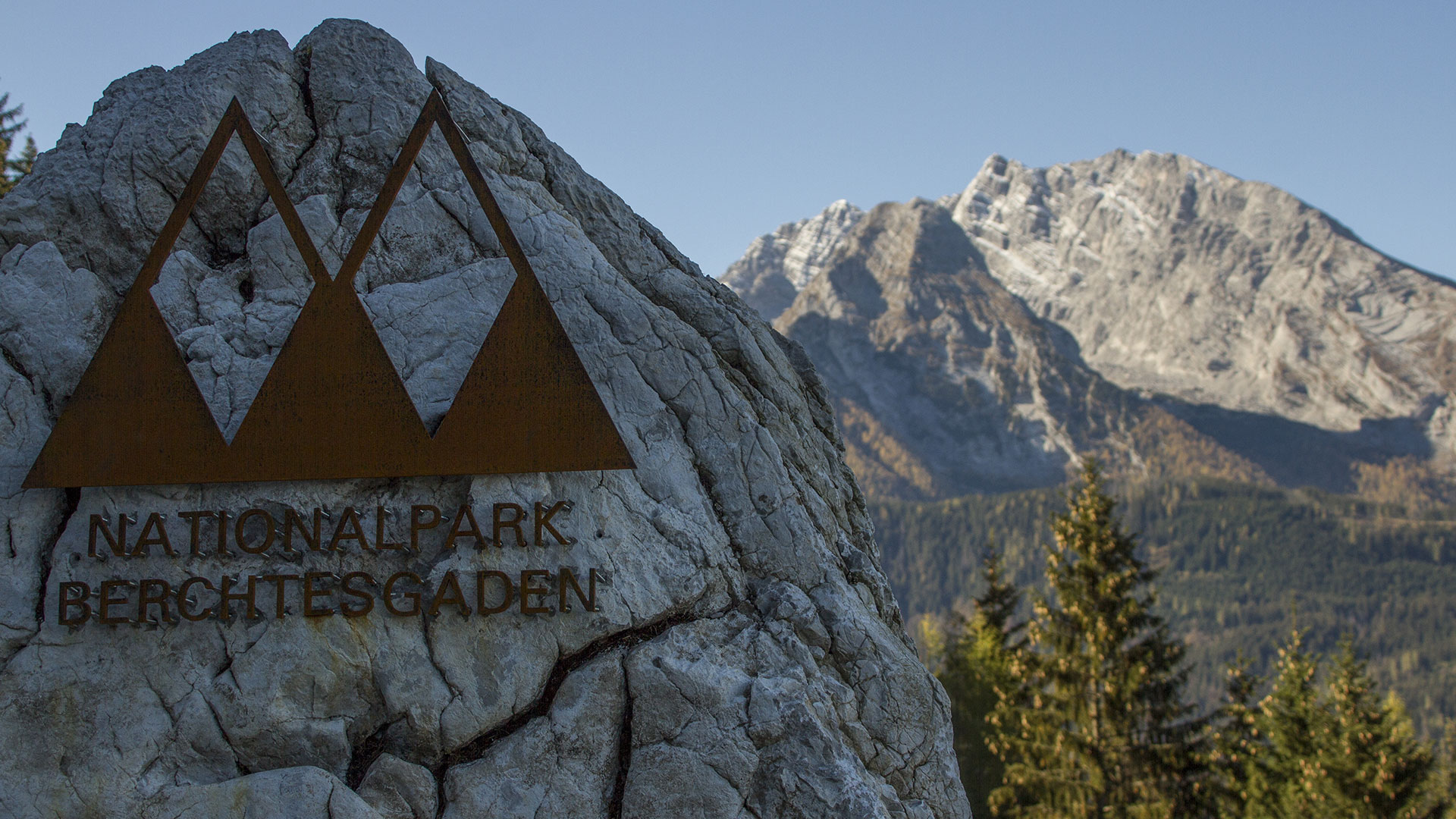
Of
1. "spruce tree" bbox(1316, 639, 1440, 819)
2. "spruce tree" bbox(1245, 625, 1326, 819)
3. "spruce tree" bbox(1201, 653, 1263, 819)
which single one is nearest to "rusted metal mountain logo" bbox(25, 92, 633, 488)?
"spruce tree" bbox(1201, 653, 1263, 819)

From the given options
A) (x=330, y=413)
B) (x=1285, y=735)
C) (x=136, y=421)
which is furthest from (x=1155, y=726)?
(x=136, y=421)

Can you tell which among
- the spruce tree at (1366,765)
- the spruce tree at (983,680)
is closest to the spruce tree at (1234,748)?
the spruce tree at (1366,765)

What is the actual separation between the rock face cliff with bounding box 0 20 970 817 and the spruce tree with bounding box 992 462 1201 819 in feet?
67.6

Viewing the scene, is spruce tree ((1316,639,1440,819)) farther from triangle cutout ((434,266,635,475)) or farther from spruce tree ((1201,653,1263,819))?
triangle cutout ((434,266,635,475))

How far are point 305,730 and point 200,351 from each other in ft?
12.5

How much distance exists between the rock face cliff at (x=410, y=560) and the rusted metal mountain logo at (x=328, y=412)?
0.73ft

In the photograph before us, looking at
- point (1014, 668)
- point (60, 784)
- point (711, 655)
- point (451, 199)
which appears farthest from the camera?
point (1014, 668)

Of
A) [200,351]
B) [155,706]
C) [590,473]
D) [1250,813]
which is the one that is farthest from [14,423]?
[1250,813]

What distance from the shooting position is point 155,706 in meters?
9.43

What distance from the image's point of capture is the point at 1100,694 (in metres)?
30.9

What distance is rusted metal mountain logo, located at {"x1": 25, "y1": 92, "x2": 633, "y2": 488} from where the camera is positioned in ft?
32.4

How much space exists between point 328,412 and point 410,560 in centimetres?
161

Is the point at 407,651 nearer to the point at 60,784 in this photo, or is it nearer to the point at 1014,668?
the point at 60,784

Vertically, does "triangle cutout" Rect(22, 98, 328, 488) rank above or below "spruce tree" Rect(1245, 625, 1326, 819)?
above
